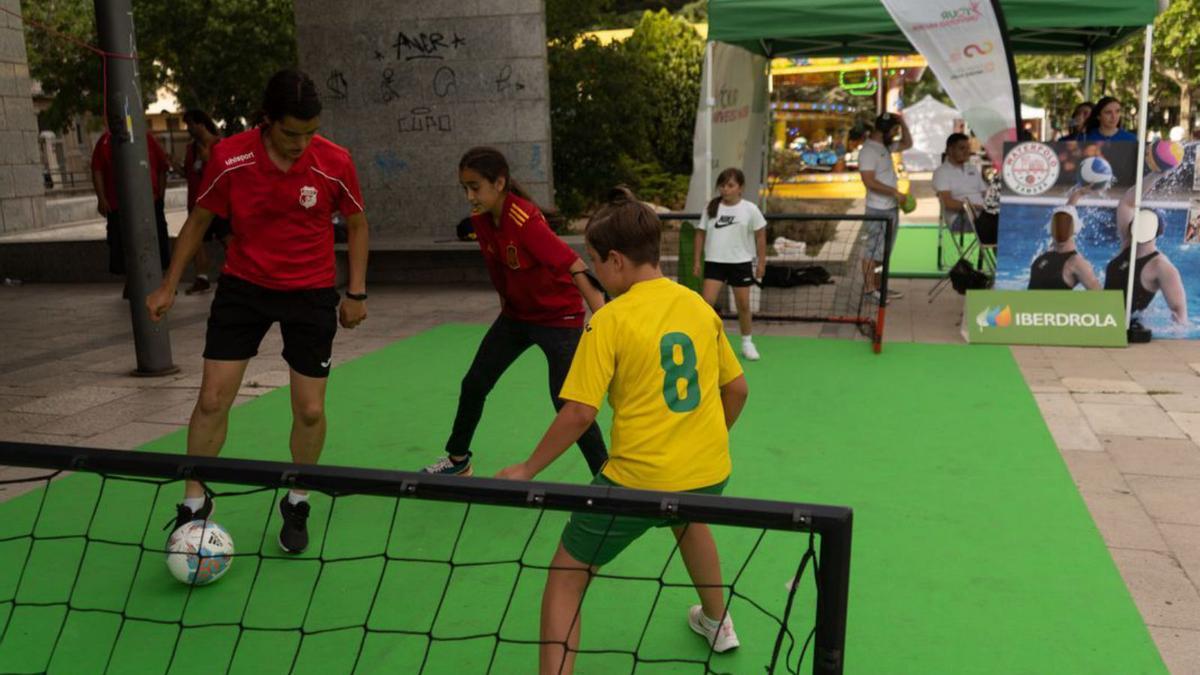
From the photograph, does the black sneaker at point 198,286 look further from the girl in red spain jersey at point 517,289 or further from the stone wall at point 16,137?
the girl in red spain jersey at point 517,289

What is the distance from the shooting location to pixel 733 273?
732cm

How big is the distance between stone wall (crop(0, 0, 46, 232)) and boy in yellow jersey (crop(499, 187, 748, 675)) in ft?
41.6

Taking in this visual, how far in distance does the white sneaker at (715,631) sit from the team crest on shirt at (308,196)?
197cm

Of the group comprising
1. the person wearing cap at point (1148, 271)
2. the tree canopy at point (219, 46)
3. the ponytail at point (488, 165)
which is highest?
the tree canopy at point (219, 46)

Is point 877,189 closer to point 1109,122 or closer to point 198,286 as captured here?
point 1109,122

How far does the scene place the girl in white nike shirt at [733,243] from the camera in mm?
7234

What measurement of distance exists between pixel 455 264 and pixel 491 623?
813 cm

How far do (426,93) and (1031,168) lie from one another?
6130 millimetres

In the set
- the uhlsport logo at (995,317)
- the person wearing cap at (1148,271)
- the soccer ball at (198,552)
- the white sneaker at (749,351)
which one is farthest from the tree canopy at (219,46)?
the soccer ball at (198,552)

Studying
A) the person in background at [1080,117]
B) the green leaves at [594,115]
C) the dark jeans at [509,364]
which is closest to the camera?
the dark jeans at [509,364]

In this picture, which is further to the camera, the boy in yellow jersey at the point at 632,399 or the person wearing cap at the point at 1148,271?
the person wearing cap at the point at 1148,271

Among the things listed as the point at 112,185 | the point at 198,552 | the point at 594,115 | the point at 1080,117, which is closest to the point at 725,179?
the point at 198,552

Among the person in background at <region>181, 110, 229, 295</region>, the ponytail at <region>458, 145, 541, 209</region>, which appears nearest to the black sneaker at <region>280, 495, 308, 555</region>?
the ponytail at <region>458, 145, 541, 209</region>

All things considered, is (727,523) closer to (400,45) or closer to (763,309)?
(763,309)
